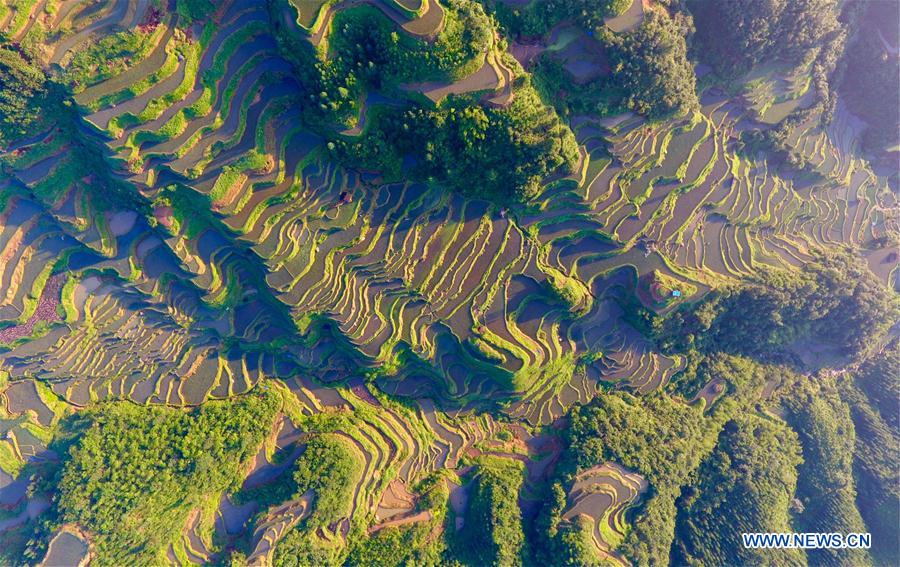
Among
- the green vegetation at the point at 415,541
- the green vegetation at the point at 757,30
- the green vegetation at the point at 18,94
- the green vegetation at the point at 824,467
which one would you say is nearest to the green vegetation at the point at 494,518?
the green vegetation at the point at 415,541

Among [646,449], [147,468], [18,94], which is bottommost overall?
[147,468]

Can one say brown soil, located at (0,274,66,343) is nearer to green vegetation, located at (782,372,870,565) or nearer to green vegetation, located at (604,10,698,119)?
green vegetation, located at (604,10,698,119)

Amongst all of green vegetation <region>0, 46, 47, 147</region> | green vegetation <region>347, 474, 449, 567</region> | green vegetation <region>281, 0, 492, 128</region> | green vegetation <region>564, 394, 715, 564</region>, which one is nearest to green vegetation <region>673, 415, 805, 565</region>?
green vegetation <region>564, 394, 715, 564</region>

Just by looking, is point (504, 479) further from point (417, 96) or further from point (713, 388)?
point (417, 96)

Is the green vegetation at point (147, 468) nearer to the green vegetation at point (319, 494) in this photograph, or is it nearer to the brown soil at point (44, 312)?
the green vegetation at point (319, 494)

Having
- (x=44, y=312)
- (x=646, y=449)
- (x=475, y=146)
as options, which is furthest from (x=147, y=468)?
(x=646, y=449)

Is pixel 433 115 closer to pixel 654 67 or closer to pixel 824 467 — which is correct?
pixel 654 67
